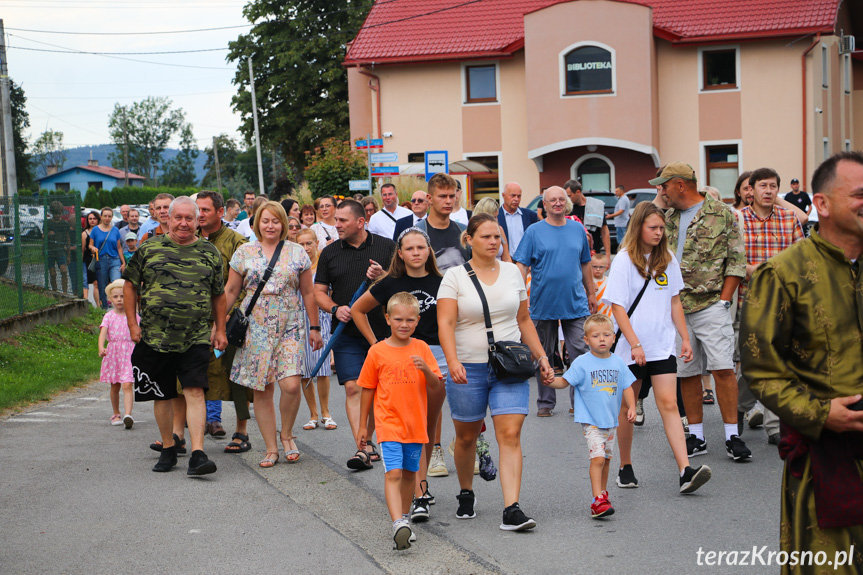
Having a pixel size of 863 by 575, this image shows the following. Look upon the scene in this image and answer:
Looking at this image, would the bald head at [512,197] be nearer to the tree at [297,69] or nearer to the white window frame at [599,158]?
the white window frame at [599,158]

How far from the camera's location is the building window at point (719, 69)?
110 ft

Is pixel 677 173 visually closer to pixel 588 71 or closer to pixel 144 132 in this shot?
pixel 588 71

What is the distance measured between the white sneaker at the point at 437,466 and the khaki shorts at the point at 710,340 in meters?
1.91

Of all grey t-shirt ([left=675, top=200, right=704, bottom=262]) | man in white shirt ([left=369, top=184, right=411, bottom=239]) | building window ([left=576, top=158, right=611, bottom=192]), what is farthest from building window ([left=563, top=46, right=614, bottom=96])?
grey t-shirt ([left=675, top=200, right=704, bottom=262])

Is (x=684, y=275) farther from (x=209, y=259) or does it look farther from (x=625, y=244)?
(x=209, y=259)

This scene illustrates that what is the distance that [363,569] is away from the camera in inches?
214

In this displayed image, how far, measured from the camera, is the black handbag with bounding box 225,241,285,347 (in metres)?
8.05

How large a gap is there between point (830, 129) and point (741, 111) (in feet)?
13.7

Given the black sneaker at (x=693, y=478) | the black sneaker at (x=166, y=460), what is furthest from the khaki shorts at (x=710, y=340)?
the black sneaker at (x=166, y=460)

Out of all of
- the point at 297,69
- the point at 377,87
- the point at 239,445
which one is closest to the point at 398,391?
the point at 239,445

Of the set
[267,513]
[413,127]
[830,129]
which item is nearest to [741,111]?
[830,129]

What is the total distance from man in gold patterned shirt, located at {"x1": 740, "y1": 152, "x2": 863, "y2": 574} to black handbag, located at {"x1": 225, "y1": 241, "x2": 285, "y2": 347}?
5061 mm

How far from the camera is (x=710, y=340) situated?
7863 millimetres

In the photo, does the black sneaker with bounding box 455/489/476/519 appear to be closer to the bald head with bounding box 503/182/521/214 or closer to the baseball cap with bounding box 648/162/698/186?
the baseball cap with bounding box 648/162/698/186
